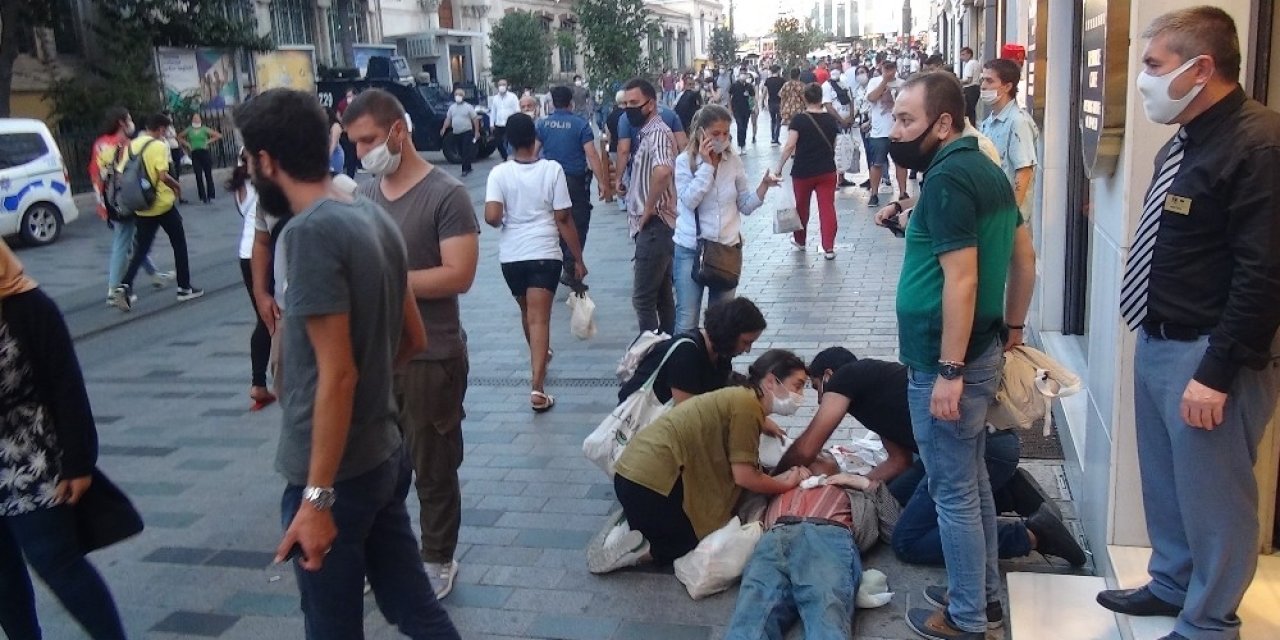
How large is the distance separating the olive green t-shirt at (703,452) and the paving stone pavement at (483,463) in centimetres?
33

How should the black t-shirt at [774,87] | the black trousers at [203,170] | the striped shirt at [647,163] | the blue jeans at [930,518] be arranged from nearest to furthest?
the blue jeans at [930,518], the striped shirt at [647,163], the black trousers at [203,170], the black t-shirt at [774,87]

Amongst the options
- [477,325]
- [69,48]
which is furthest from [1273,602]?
[69,48]

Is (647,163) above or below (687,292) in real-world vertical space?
above

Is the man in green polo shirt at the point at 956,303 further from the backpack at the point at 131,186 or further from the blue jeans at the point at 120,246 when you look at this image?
the blue jeans at the point at 120,246

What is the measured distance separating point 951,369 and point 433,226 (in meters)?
1.77

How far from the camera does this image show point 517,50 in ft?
113

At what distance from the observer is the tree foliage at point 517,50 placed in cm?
3428

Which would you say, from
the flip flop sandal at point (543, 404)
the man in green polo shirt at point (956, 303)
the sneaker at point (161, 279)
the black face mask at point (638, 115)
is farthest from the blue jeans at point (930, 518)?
the sneaker at point (161, 279)

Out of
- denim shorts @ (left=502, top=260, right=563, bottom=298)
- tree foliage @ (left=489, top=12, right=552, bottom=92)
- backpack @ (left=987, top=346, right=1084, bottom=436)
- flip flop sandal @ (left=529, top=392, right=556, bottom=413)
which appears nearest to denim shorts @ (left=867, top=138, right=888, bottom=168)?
denim shorts @ (left=502, top=260, right=563, bottom=298)

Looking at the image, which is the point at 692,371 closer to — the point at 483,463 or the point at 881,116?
the point at 483,463

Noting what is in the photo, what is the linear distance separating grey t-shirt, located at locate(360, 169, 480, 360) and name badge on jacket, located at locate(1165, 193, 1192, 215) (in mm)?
2121

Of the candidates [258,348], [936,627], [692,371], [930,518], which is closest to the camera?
[936,627]

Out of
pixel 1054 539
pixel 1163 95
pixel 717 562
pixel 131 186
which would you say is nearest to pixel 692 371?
pixel 717 562

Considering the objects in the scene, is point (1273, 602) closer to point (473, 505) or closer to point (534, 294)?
point (473, 505)
